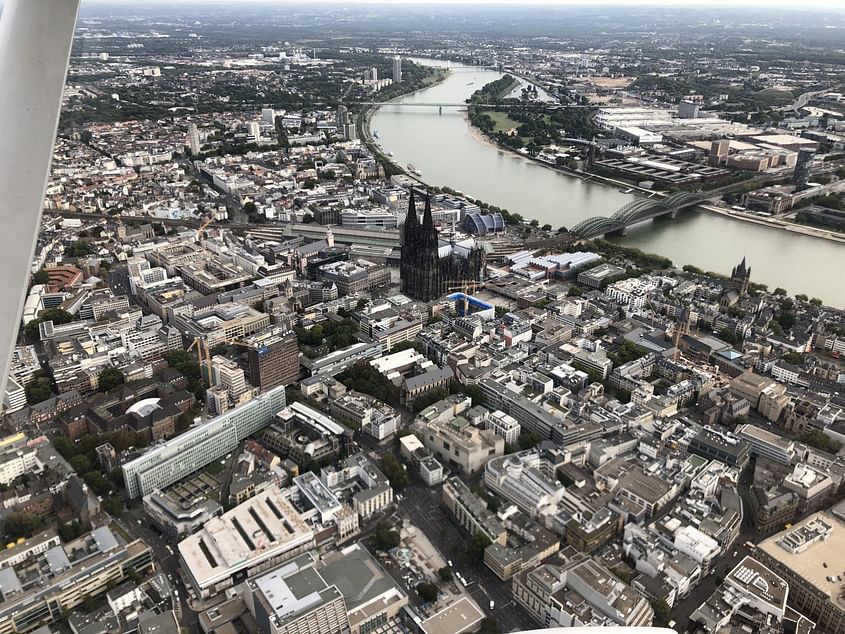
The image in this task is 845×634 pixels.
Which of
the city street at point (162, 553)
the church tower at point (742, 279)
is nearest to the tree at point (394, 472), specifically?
the city street at point (162, 553)

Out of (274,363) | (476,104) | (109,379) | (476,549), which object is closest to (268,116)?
(476,104)

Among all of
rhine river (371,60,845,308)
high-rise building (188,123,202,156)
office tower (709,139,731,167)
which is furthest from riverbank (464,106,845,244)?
high-rise building (188,123,202,156)

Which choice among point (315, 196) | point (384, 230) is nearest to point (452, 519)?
point (384, 230)

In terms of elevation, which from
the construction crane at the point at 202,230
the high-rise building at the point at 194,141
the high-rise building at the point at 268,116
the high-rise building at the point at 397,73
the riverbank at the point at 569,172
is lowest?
the construction crane at the point at 202,230

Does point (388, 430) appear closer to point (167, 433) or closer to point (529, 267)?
point (167, 433)

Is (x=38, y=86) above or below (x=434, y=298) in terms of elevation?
above

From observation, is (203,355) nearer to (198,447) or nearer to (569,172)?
(198,447)

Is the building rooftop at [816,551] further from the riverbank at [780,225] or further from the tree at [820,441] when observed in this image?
the riverbank at [780,225]

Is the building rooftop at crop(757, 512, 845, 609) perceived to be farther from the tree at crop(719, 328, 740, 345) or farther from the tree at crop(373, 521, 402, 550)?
the tree at crop(719, 328, 740, 345)
